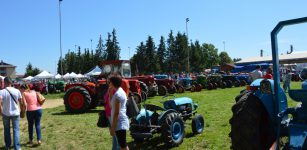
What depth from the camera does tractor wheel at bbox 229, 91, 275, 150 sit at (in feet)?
14.1

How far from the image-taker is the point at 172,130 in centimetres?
793

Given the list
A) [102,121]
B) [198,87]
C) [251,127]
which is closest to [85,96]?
[102,121]

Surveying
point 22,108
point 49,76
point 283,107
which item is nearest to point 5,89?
point 22,108

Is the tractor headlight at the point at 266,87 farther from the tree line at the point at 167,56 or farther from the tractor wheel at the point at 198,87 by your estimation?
the tree line at the point at 167,56

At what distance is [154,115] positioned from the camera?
8.47 m

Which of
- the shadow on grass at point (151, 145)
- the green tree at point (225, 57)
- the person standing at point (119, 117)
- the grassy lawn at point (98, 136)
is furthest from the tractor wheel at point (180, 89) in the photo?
the green tree at point (225, 57)

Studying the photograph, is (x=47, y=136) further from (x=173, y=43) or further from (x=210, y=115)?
(x=173, y=43)

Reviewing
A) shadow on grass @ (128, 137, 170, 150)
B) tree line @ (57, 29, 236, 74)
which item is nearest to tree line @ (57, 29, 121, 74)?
tree line @ (57, 29, 236, 74)

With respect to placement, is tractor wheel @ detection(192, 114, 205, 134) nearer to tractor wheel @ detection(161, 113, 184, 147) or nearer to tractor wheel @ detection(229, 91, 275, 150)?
tractor wheel @ detection(161, 113, 184, 147)

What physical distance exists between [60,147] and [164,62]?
5862 cm

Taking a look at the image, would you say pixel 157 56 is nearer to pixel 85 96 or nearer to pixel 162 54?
pixel 162 54

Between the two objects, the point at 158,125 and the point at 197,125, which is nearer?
the point at 158,125

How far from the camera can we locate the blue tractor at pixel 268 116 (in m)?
4.18

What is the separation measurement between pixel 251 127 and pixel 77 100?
12591 mm
